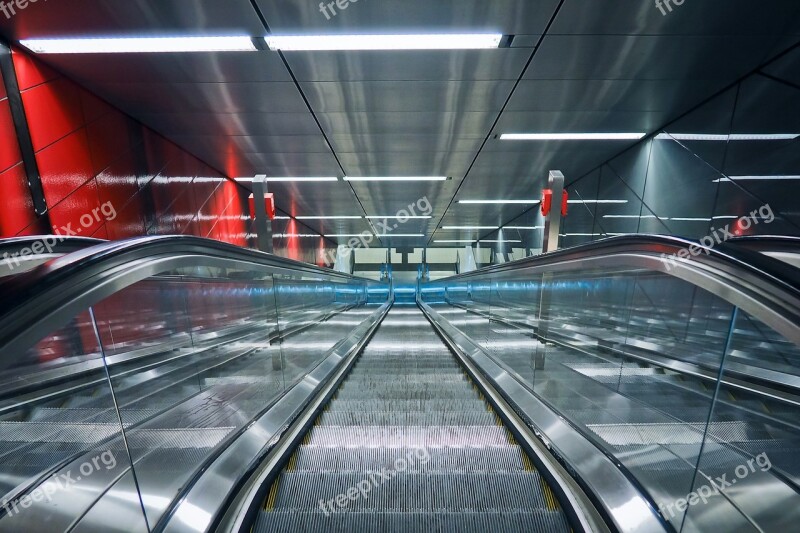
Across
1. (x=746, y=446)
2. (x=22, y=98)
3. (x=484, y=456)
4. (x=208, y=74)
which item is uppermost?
(x=208, y=74)

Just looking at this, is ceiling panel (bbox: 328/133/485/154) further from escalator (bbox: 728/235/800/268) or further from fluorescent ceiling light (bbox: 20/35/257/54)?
escalator (bbox: 728/235/800/268)

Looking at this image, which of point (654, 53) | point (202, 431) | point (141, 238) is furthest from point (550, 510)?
point (654, 53)

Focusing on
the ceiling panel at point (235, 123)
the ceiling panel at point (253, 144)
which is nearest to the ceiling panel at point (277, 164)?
the ceiling panel at point (253, 144)

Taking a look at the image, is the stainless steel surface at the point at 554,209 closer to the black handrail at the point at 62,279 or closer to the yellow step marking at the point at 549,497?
the yellow step marking at the point at 549,497

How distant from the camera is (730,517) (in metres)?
1.05

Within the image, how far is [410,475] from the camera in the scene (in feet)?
5.42

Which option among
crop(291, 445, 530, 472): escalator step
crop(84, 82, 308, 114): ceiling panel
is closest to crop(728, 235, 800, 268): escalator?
crop(291, 445, 530, 472): escalator step

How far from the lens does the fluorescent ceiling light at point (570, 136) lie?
18.7ft

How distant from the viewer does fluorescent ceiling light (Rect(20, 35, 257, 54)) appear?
11.1 feet

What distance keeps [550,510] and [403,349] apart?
3.45m

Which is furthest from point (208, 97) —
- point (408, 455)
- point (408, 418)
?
point (408, 455)

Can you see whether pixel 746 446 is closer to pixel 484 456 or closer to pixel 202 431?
pixel 484 456

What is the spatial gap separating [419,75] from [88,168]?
14.4 feet

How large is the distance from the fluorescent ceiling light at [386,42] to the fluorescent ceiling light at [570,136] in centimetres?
241
